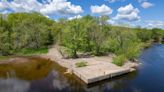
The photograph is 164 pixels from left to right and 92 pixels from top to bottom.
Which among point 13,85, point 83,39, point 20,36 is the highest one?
point 20,36

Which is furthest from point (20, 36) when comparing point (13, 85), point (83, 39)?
point (13, 85)

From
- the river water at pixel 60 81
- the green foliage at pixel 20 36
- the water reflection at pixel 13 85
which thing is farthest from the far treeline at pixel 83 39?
the water reflection at pixel 13 85

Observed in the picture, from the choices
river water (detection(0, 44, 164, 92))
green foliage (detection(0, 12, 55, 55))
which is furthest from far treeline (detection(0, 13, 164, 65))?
river water (detection(0, 44, 164, 92))

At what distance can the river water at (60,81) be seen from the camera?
19.2 m

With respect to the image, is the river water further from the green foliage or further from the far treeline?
the green foliage

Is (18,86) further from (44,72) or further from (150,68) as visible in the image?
(150,68)

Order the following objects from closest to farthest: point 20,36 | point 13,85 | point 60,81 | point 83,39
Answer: point 13,85, point 60,81, point 83,39, point 20,36

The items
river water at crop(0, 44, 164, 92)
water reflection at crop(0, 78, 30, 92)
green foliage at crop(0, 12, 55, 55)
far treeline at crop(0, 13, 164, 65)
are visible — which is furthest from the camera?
green foliage at crop(0, 12, 55, 55)

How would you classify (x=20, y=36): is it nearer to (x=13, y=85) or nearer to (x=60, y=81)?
(x=13, y=85)

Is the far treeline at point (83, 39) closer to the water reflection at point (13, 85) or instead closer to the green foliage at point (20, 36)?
the green foliage at point (20, 36)

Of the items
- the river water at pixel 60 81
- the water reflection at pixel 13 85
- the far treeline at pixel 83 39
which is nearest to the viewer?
the water reflection at pixel 13 85

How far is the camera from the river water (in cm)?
1925

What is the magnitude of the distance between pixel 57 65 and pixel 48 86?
959 centimetres

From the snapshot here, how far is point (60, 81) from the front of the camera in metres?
21.5
